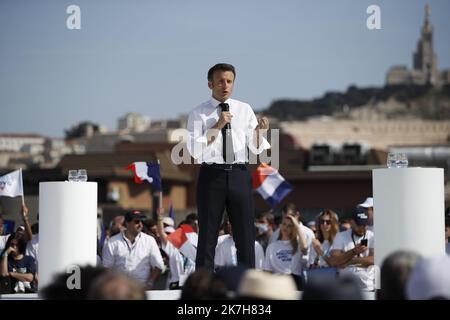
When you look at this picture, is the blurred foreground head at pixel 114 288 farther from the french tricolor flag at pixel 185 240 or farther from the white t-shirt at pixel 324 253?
the french tricolor flag at pixel 185 240

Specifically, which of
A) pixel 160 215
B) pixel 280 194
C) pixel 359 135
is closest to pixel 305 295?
pixel 160 215

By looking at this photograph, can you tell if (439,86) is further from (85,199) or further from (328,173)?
(85,199)

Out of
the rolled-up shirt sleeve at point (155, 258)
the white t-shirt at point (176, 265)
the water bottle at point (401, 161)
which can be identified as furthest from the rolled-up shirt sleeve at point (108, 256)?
the water bottle at point (401, 161)

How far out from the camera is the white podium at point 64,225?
7387 millimetres

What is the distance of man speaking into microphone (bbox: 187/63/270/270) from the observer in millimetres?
7188

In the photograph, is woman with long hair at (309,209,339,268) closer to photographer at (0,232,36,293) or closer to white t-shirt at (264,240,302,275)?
white t-shirt at (264,240,302,275)

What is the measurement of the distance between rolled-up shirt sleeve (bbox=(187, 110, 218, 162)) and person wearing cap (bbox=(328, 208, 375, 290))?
2524 millimetres

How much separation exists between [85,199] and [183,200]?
38.5 m

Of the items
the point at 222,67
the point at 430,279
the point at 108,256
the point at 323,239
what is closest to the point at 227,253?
the point at 323,239

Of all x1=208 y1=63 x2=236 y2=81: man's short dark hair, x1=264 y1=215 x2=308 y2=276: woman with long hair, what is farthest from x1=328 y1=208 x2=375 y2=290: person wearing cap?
x1=208 y1=63 x2=236 y2=81: man's short dark hair

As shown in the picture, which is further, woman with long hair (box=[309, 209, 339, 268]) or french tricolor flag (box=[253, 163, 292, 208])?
french tricolor flag (box=[253, 163, 292, 208])

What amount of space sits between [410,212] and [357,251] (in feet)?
9.07

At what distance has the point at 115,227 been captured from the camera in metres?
12.0

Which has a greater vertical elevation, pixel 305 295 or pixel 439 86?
pixel 439 86
